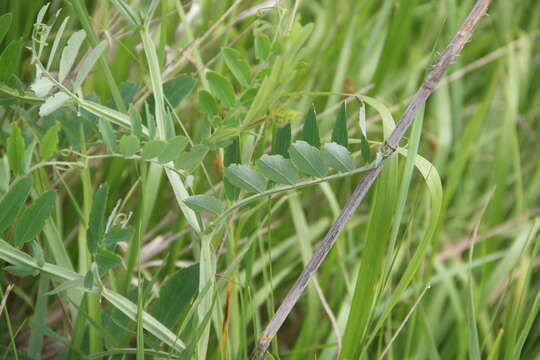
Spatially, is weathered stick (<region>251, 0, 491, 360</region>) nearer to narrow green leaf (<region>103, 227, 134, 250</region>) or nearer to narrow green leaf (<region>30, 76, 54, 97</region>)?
narrow green leaf (<region>103, 227, 134, 250</region>)

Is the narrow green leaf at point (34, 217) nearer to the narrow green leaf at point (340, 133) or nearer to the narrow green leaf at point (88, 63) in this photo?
the narrow green leaf at point (88, 63)

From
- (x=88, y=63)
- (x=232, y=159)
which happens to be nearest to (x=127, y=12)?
(x=88, y=63)

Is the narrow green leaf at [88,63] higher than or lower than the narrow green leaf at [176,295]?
higher

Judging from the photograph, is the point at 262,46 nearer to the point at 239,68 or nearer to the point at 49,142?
the point at 239,68

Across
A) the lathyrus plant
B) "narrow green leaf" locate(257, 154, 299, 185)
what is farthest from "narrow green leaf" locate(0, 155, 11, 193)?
"narrow green leaf" locate(257, 154, 299, 185)

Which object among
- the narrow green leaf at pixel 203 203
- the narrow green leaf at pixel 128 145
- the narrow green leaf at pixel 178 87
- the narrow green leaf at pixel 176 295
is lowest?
the narrow green leaf at pixel 176 295

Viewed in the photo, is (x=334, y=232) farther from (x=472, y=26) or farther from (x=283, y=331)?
(x=283, y=331)

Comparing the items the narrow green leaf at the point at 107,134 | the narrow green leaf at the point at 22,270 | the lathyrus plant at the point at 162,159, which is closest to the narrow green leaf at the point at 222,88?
the lathyrus plant at the point at 162,159
